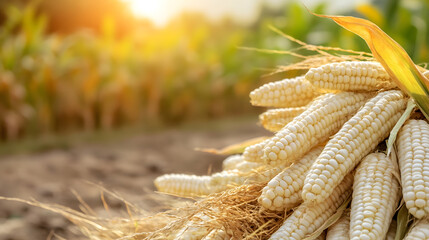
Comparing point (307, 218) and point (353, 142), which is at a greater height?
point (353, 142)

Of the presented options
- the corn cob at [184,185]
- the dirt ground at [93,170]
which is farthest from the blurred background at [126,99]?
the corn cob at [184,185]

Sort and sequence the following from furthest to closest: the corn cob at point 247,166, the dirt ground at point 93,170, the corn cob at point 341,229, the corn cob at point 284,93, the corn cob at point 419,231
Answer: the dirt ground at point 93,170, the corn cob at point 247,166, the corn cob at point 284,93, the corn cob at point 341,229, the corn cob at point 419,231

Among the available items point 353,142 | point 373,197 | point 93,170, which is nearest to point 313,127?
point 353,142

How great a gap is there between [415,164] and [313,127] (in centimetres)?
29

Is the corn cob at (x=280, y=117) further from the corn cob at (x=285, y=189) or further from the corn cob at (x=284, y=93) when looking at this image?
the corn cob at (x=285, y=189)

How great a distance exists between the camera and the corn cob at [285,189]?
138 centimetres

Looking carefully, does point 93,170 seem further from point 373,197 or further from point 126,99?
point 373,197

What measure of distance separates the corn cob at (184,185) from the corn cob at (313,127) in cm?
49

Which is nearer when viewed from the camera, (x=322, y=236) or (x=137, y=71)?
(x=322, y=236)

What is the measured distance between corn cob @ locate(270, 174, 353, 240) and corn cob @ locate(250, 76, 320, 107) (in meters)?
0.37

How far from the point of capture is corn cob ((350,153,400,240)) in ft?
4.14

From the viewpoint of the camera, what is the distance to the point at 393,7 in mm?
6578

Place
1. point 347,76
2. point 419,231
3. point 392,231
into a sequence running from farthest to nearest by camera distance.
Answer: point 347,76 → point 392,231 → point 419,231

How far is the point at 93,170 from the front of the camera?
4.80m
